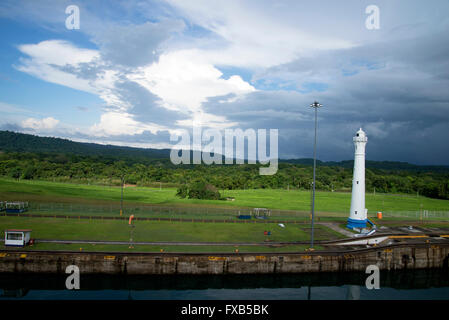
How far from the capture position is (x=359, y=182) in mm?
46156

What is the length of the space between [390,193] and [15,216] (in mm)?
132381

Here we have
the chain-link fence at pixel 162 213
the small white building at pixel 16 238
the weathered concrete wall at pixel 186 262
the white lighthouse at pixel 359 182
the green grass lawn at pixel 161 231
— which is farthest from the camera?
the chain-link fence at pixel 162 213

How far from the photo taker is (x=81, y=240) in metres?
38.2

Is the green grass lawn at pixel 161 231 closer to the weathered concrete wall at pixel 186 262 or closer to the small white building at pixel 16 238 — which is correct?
the small white building at pixel 16 238

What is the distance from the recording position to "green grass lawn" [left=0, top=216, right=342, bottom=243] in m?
40.7

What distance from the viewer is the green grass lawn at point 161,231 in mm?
40719

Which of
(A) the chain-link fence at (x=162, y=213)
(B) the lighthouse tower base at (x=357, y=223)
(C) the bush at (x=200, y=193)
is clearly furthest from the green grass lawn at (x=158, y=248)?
(C) the bush at (x=200, y=193)

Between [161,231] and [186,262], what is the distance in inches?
473

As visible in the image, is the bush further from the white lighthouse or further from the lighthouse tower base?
the white lighthouse

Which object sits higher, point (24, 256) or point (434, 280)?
point (24, 256)

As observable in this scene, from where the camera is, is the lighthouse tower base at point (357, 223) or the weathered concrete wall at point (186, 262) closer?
the weathered concrete wall at point (186, 262)

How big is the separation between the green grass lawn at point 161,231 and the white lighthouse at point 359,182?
459cm
